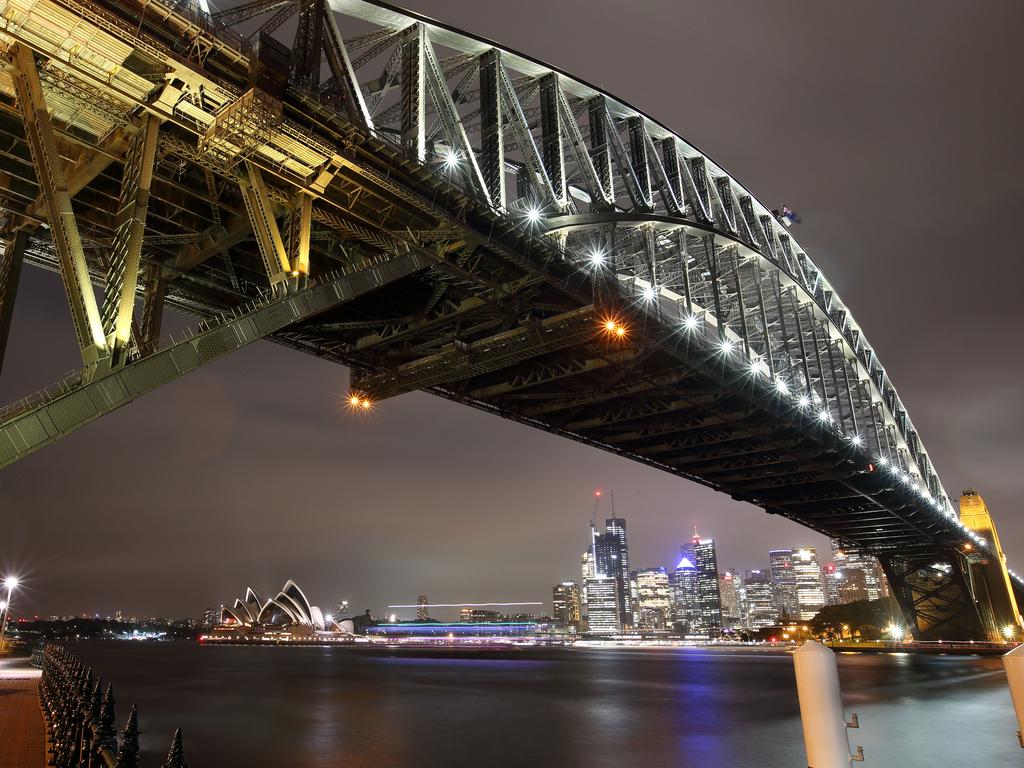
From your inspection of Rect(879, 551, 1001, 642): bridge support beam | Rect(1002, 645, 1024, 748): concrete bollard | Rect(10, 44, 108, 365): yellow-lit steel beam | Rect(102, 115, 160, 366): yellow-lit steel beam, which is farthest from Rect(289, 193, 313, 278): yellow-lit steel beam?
Rect(879, 551, 1001, 642): bridge support beam

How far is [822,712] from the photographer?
19.0 feet

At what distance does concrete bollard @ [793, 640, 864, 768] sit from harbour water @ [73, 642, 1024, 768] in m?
14.9

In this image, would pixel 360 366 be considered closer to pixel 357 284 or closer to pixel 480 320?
→ pixel 480 320

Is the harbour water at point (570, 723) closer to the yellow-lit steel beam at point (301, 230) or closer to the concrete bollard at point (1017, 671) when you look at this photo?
the yellow-lit steel beam at point (301, 230)

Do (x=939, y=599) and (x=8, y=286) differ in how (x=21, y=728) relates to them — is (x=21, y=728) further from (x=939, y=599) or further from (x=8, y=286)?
(x=939, y=599)

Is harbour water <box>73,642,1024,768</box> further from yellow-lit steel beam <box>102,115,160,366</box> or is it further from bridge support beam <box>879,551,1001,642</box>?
bridge support beam <box>879,551,1001,642</box>

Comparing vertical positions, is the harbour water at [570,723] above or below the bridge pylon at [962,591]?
below

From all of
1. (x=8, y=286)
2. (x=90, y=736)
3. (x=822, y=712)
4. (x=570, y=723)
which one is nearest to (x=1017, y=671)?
(x=822, y=712)

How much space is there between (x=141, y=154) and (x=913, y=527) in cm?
7679

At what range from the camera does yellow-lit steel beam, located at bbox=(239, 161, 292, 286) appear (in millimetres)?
15734

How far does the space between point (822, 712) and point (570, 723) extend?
961 inches

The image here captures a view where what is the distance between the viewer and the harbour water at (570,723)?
19.9 metres

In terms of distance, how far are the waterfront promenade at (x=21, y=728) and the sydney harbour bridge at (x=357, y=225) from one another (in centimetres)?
556

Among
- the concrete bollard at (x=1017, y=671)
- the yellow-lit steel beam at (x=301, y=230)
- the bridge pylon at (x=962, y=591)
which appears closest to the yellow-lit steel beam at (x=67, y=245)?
the yellow-lit steel beam at (x=301, y=230)
